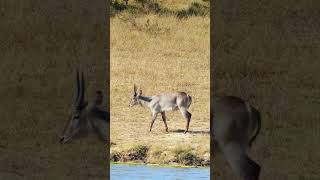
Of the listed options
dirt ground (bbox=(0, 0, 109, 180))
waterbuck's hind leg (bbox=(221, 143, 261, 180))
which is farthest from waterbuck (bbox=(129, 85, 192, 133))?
waterbuck's hind leg (bbox=(221, 143, 261, 180))

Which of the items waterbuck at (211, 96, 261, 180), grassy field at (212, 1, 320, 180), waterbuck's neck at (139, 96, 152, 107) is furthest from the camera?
waterbuck's neck at (139, 96, 152, 107)

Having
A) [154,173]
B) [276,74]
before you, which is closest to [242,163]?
[276,74]

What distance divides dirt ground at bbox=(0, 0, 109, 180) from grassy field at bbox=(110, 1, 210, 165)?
25.4 feet

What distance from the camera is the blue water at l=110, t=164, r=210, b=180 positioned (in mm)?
13363

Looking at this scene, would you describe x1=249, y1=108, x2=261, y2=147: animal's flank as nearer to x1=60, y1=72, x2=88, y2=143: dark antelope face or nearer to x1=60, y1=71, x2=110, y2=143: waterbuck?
x1=60, y1=71, x2=110, y2=143: waterbuck

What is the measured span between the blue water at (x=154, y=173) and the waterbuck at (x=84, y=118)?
6.28m

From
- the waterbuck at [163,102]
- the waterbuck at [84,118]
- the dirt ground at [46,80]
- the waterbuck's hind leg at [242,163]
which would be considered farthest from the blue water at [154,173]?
the waterbuck's hind leg at [242,163]

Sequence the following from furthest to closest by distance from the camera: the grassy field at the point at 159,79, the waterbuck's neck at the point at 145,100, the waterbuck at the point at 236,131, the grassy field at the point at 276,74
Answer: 1. the grassy field at the point at 159,79
2. the waterbuck's neck at the point at 145,100
3. the waterbuck at the point at 236,131
4. the grassy field at the point at 276,74

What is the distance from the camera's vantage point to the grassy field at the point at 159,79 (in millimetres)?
15047

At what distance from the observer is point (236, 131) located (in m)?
6.27

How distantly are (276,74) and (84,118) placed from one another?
64.1 inches

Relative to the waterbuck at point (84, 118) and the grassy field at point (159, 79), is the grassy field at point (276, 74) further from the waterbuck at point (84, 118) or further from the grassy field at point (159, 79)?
the grassy field at point (159, 79)

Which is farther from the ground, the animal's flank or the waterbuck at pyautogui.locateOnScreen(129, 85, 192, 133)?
the animal's flank

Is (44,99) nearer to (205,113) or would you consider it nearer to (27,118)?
(27,118)
